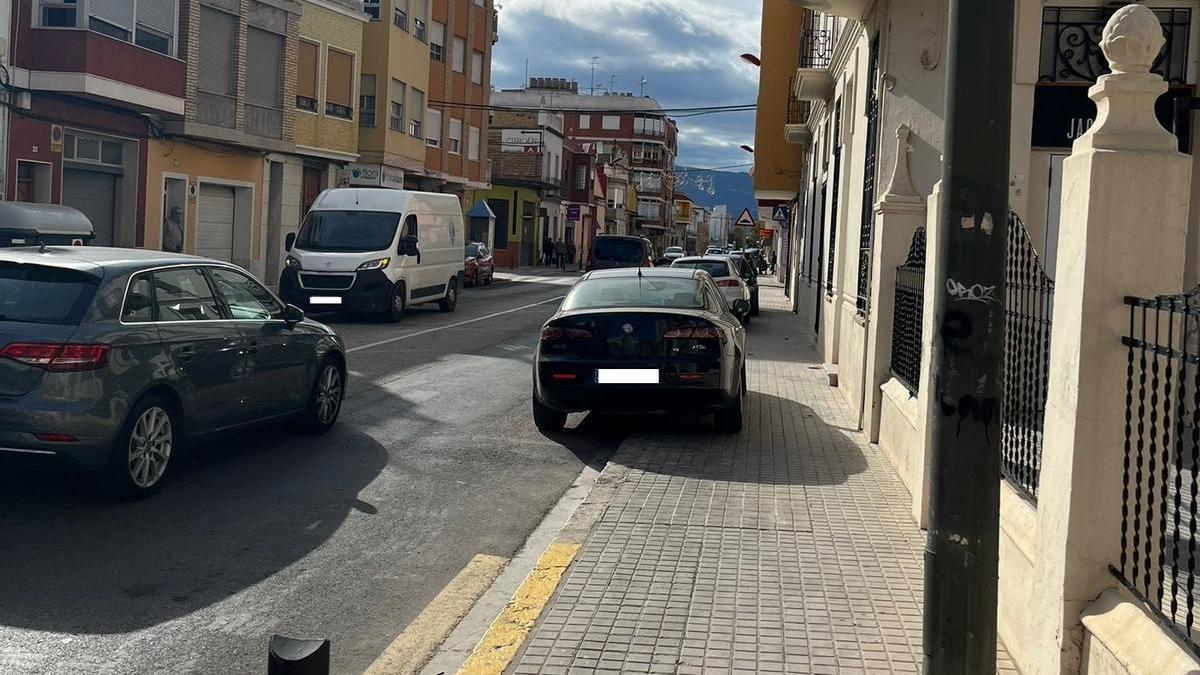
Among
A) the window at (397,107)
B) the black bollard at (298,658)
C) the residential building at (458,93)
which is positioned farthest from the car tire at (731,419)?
the residential building at (458,93)

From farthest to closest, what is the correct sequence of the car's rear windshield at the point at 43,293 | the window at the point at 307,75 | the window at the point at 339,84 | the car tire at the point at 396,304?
the window at the point at 339,84
the window at the point at 307,75
the car tire at the point at 396,304
the car's rear windshield at the point at 43,293

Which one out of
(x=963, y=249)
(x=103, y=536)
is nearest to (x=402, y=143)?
(x=103, y=536)

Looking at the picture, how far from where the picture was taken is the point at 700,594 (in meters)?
5.45

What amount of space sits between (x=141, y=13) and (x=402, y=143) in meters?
14.6

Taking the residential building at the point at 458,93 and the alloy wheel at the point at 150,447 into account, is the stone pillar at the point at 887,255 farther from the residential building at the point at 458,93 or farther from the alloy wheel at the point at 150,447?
the residential building at the point at 458,93

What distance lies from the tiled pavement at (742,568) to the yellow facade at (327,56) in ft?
81.5

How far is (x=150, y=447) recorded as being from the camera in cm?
708

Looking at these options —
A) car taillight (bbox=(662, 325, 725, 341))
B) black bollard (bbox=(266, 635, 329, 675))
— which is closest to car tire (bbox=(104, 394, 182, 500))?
car taillight (bbox=(662, 325, 725, 341))

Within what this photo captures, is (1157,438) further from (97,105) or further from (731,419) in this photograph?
(97,105)

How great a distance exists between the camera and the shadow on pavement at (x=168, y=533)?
523 centimetres

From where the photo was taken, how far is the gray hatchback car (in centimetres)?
648

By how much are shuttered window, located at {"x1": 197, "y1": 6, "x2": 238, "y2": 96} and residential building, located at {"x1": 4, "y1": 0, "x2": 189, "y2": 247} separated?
1108 mm

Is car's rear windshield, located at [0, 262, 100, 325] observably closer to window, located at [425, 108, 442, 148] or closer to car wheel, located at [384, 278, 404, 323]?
car wheel, located at [384, 278, 404, 323]

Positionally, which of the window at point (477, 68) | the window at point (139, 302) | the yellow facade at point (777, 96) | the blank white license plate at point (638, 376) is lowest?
the blank white license plate at point (638, 376)
